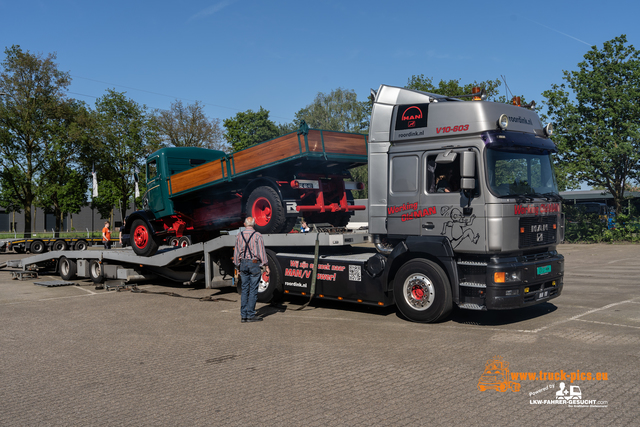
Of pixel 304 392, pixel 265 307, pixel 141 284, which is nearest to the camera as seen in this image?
pixel 304 392

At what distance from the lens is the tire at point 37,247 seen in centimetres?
2886

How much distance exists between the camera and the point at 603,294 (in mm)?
10633

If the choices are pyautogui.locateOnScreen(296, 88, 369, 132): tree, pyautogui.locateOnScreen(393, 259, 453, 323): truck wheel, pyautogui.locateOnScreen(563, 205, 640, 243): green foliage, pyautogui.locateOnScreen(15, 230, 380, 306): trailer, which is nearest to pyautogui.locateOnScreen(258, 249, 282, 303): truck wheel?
pyautogui.locateOnScreen(15, 230, 380, 306): trailer

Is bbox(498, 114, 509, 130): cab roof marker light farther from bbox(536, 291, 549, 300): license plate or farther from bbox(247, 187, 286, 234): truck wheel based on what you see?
bbox(247, 187, 286, 234): truck wheel

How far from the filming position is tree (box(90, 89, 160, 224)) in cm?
3831

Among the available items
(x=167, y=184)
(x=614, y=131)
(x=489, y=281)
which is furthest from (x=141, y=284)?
(x=614, y=131)

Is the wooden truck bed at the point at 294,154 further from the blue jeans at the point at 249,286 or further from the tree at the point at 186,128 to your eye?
the tree at the point at 186,128

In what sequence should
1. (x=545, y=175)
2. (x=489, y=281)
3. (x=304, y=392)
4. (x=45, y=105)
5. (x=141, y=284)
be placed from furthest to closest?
1. (x=45, y=105)
2. (x=141, y=284)
3. (x=545, y=175)
4. (x=489, y=281)
5. (x=304, y=392)

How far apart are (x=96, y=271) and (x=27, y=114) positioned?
25.4 meters

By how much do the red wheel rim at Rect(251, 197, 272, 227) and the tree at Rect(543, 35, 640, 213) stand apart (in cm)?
2340

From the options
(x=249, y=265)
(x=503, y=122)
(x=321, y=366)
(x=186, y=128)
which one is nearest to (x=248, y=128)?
(x=186, y=128)

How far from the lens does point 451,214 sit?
24.1 ft

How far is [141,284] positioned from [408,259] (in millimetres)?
9025

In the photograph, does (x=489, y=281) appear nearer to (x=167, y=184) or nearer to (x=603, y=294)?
(x=603, y=294)
